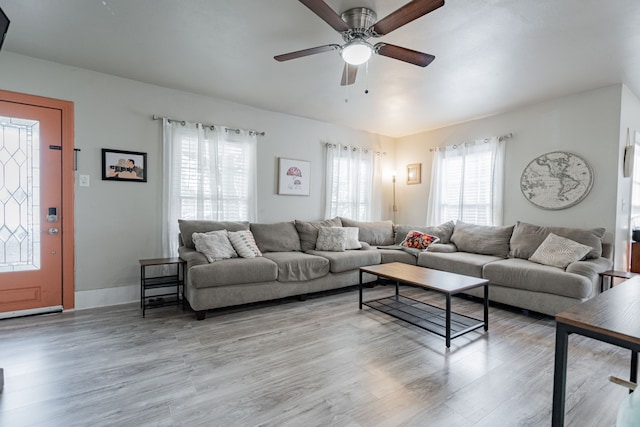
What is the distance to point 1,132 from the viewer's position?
283 cm

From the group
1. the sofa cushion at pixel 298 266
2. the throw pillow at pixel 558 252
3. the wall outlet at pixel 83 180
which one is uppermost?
the wall outlet at pixel 83 180

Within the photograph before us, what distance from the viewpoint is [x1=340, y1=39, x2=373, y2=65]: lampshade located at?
84.5 inches

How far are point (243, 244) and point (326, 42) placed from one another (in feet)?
7.44

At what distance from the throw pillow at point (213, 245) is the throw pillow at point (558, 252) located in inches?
139

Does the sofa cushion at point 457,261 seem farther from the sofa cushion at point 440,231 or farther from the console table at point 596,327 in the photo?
the console table at point 596,327

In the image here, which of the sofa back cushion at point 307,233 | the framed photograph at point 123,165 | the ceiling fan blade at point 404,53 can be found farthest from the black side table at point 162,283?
the ceiling fan blade at point 404,53

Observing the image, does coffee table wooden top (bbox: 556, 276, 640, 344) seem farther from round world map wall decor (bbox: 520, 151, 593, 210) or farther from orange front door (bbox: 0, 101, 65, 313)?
orange front door (bbox: 0, 101, 65, 313)

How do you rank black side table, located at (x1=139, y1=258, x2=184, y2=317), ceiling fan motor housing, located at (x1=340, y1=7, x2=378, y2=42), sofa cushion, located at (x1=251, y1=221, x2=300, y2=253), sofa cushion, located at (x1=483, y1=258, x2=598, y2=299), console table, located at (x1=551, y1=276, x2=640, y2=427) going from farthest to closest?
1. sofa cushion, located at (x1=251, y1=221, x2=300, y2=253)
2. black side table, located at (x1=139, y1=258, x2=184, y2=317)
3. sofa cushion, located at (x1=483, y1=258, x2=598, y2=299)
4. ceiling fan motor housing, located at (x1=340, y1=7, x2=378, y2=42)
5. console table, located at (x1=551, y1=276, x2=640, y2=427)

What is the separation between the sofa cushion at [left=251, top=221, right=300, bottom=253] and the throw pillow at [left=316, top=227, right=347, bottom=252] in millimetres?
333

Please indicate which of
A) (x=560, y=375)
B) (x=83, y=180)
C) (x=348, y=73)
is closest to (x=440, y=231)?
(x=348, y=73)

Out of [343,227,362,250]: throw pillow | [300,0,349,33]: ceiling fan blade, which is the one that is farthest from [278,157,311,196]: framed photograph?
[300,0,349,33]: ceiling fan blade

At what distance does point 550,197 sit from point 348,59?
3359 millimetres

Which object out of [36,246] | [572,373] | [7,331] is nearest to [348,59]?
[572,373]

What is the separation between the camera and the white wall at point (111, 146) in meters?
3.06
